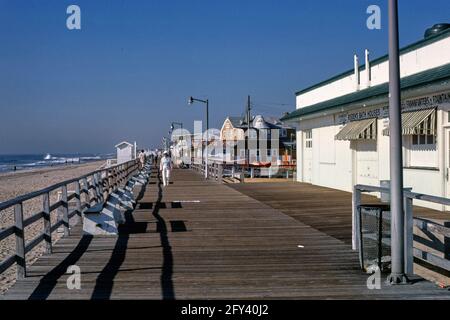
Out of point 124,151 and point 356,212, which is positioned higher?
point 124,151

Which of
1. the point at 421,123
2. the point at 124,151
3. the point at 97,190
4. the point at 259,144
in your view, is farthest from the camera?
the point at 259,144

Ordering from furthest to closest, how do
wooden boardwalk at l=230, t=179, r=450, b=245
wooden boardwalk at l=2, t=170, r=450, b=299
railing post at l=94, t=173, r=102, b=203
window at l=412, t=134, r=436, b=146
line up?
1. railing post at l=94, t=173, r=102, b=203
2. window at l=412, t=134, r=436, b=146
3. wooden boardwalk at l=230, t=179, r=450, b=245
4. wooden boardwalk at l=2, t=170, r=450, b=299

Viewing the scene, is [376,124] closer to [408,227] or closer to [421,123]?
[421,123]

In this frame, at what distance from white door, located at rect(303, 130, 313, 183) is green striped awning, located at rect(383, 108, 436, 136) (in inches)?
414

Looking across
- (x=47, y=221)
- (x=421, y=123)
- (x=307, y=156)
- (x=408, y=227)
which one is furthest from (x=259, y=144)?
(x=408, y=227)

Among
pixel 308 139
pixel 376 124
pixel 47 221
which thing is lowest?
pixel 47 221

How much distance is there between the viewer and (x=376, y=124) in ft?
55.9

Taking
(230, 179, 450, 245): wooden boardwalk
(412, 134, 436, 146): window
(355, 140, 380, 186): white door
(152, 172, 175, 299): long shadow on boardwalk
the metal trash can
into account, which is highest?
(412, 134, 436, 146): window

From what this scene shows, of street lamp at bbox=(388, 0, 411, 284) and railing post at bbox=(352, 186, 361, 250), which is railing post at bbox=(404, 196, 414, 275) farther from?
railing post at bbox=(352, 186, 361, 250)

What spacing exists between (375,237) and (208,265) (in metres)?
2.29

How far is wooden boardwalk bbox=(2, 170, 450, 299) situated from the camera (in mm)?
6238

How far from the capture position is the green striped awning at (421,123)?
13359 millimetres

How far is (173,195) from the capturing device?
2003cm

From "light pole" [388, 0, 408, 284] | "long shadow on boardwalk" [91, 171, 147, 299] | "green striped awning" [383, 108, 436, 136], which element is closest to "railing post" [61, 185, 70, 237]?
"long shadow on boardwalk" [91, 171, 147, 299]
